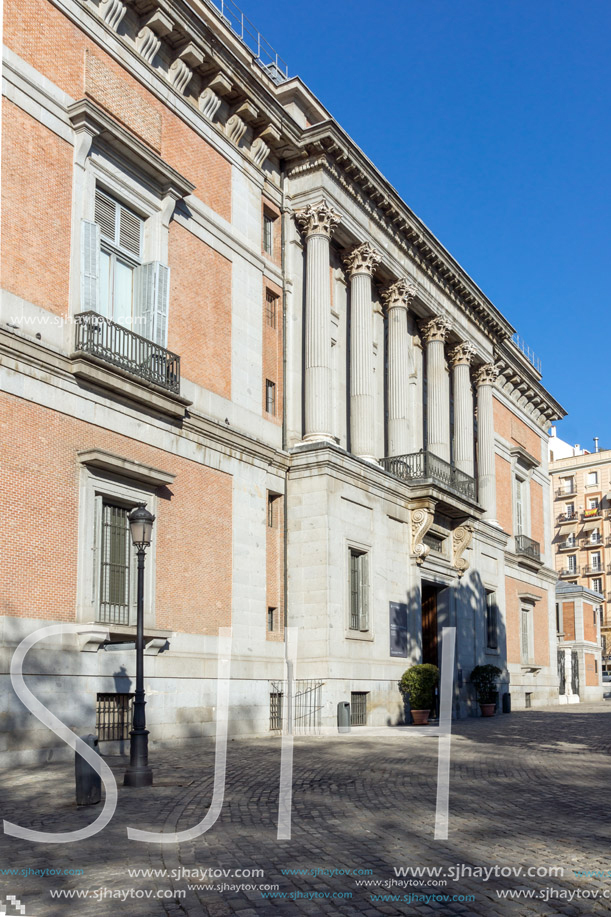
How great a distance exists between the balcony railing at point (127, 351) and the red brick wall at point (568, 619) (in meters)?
49.2

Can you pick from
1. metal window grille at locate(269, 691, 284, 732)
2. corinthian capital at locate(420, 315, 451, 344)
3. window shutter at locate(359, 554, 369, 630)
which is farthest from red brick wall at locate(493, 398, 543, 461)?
metal window grille at locate(269, 691, 284, 732)

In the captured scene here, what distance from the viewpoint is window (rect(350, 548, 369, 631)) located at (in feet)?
89.6

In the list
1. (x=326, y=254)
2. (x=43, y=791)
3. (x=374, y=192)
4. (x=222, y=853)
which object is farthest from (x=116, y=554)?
(x=374, y=192)

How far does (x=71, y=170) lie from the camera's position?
19.7 meters

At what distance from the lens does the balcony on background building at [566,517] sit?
97.9 m

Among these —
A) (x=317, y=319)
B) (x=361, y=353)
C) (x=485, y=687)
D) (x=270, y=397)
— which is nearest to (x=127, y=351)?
(x=270, y=397)

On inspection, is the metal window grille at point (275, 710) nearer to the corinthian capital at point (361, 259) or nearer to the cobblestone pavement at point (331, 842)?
the cobblestone pavement at point (331, 842)

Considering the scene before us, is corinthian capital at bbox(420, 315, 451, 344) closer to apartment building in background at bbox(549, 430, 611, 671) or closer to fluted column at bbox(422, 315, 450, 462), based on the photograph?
fluted column at bbox(422, 315, 450, 462)

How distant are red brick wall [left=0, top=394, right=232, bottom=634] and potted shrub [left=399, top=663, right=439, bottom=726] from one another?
8573 millimetres

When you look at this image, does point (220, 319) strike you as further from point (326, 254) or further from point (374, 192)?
point (374, 192)

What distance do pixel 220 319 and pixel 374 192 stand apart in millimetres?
9452

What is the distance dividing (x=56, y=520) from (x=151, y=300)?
6094 mm

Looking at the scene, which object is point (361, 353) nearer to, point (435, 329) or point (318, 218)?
point (318, 218)

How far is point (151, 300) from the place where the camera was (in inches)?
843
